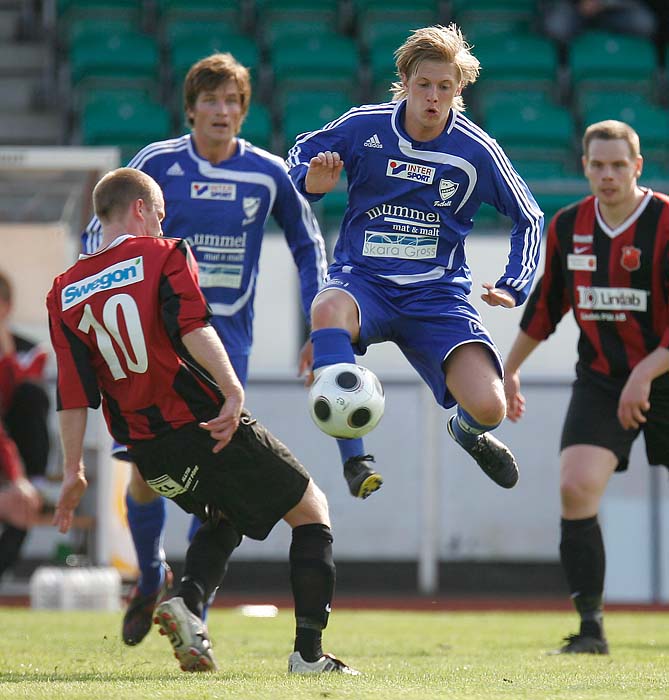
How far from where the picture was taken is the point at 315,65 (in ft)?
48.2

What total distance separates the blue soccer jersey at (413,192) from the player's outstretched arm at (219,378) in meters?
0.98

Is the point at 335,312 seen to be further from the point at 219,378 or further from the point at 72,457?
the point at 72,457

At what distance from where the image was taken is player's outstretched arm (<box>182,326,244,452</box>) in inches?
171

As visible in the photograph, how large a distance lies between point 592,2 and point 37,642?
1109 centimetres

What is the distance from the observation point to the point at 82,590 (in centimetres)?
888

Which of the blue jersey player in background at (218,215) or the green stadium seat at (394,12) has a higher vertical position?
the green stadium seat at (394,12)

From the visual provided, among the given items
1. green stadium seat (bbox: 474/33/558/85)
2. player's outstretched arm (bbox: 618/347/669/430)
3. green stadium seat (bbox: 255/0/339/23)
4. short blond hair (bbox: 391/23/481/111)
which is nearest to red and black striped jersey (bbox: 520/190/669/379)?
player's outstretched arm (bbox: 618/347/669/430)

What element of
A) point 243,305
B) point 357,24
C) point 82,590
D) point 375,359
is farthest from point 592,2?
point 243,305

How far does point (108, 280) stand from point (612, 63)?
453 inches

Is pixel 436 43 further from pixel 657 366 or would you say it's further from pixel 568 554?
pixel 568 554

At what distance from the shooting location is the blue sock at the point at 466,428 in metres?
5.16

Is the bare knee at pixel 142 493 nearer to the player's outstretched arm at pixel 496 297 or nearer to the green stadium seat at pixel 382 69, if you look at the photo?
the player's outstretched arm at pixel 496 297

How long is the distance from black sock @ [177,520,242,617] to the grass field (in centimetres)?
26

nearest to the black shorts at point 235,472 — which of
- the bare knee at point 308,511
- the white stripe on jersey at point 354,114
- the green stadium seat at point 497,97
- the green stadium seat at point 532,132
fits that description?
the bare knee at point 308,511
